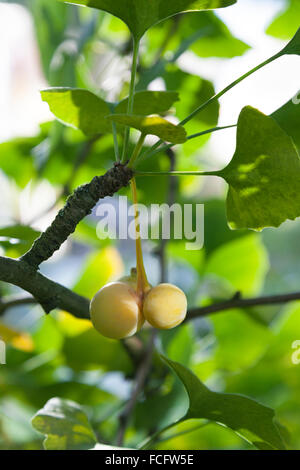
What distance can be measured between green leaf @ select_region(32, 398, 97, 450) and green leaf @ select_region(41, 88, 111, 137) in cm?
14

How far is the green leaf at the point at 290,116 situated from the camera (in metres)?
0.26

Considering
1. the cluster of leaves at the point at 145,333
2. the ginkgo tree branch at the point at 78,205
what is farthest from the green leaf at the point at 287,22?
the ginkgo tree branch at the point at 78,205

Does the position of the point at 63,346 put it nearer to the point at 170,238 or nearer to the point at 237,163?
the point at 170,238

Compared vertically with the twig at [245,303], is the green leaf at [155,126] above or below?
above

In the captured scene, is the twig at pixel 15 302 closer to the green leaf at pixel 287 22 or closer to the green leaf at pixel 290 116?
the green leaf at pixel 290 116

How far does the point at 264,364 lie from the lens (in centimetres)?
44

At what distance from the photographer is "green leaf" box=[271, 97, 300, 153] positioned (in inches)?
10.3

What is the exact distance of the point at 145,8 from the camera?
0.23 meters

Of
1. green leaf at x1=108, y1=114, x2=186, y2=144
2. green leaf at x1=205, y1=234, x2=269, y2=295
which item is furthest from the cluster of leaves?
green leaf at x1=108, y1=114, x2=186, y2=144

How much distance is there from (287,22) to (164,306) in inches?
11.6

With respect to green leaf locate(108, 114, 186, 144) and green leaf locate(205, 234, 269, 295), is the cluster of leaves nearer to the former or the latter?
green leaf locate(205, 234, 269, 295)

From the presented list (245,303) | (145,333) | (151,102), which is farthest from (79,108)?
(145,333)

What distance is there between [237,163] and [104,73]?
1.09 feet

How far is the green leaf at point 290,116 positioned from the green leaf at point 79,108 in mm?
80
